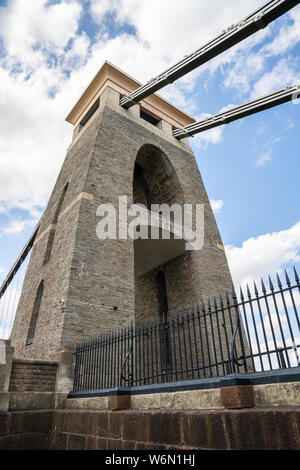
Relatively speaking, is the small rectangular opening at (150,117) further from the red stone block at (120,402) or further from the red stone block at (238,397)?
the red stone block at (238,397)

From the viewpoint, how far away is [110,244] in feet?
33.8

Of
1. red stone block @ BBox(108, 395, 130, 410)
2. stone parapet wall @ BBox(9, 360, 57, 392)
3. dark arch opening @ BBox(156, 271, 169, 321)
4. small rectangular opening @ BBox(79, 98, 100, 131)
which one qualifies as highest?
small rectangular opening @ BBox(79, 98, 100, 131)

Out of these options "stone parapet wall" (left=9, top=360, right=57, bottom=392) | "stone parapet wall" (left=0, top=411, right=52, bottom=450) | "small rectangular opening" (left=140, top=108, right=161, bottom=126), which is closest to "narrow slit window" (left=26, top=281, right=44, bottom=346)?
"stone parapet wall" (left=9, top=360, right=57, bottom=392)

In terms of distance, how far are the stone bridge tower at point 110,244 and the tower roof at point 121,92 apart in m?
0.05

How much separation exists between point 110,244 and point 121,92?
8185mm

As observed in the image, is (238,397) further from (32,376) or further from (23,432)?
(32,376)

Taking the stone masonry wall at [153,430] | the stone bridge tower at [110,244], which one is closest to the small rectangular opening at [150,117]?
the stone bridge tower at [110,244]

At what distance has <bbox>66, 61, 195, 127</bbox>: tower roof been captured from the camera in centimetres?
1459

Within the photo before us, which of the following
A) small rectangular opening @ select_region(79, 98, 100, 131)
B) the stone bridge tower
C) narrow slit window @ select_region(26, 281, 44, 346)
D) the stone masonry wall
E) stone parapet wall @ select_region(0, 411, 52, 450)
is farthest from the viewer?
small rectangular opening @ select_region(79, 98, 100, 131)

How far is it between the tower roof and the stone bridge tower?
0.05 meters

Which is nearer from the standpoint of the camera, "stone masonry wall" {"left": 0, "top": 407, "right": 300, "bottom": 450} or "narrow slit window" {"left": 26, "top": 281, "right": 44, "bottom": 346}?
"stone masonry wall" {"left": 0, "top": 407, "right": 300, "bottom": 450}

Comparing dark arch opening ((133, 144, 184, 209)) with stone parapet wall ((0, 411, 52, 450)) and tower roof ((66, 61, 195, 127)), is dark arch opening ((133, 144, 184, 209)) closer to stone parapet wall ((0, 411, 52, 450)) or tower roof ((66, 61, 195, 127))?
tower roof ((66, 61, 195, 127))

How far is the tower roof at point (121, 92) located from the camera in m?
14.6
